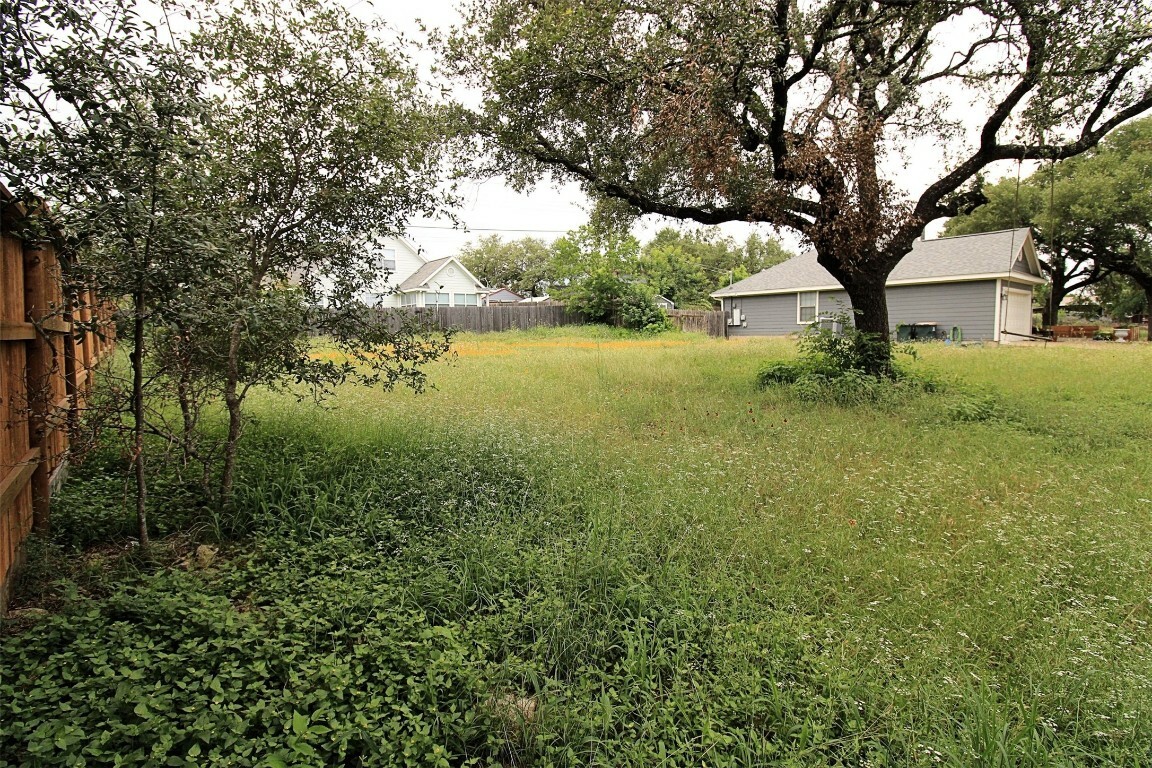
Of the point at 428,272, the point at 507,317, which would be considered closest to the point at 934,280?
the point at 507,317

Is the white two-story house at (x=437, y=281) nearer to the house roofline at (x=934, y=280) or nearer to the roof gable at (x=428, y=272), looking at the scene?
the roof gable at (x=428, y=272)

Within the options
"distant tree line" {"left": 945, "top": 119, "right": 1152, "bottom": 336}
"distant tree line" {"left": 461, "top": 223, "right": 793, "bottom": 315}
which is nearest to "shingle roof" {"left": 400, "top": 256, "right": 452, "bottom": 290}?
"distant tree line" {"left": 461, "top": 223, "right": 793, "bottom": 315}

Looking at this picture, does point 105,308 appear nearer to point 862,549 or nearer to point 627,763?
point 627,763

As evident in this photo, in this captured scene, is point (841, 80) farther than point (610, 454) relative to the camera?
Yes

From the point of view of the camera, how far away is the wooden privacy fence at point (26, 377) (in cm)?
249

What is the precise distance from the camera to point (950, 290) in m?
19.8

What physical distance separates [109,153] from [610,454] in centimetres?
372

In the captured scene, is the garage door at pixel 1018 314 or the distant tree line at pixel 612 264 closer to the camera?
the garage door at pixel 1018 314

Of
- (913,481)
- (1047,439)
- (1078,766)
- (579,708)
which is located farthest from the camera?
(1047,439)

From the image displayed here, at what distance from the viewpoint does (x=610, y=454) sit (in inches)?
195

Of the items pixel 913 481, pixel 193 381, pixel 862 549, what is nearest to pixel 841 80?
pixel 913 481

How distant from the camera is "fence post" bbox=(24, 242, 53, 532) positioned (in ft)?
9.57

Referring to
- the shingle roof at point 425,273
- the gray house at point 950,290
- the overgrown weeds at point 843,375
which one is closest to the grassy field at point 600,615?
the overgrown weeds at point 843,375

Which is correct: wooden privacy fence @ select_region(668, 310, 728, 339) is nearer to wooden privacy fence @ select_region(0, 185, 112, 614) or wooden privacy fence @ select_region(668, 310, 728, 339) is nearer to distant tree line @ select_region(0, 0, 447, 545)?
distant tree line @ select_region(0, 0, 447, 545)
